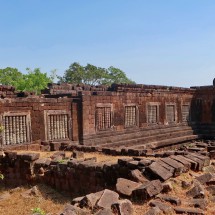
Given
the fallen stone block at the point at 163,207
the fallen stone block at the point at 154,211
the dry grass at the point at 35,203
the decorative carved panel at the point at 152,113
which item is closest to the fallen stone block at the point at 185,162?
the fallen stone block at the point at 163,207

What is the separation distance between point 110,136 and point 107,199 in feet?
32.1

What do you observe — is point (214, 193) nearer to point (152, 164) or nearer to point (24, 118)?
point (152, 164)

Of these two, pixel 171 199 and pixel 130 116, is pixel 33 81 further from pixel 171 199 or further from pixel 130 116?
pixel 171 199

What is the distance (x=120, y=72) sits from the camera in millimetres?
52812

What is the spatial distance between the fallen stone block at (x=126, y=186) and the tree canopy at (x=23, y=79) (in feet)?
111

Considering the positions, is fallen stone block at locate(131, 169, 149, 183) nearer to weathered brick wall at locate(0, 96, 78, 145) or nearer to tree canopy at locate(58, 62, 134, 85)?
weathered brick wall at locate(0, 96, 78, 145)

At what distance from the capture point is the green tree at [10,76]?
39.4 metres

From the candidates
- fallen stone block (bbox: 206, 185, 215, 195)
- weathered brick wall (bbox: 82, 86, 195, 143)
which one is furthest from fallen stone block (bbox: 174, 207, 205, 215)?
weathered brick wall (bbox: 82, 86, 195, 143)

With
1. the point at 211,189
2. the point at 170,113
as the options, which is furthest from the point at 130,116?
the point at 211,189

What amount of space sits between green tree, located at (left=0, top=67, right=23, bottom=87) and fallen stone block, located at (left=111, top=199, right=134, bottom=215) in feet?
120

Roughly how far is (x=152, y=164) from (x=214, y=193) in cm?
154

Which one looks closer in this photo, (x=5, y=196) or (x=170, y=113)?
(x=5, y=196)

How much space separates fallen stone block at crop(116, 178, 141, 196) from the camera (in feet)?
20.8

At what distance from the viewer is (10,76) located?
4053cm
